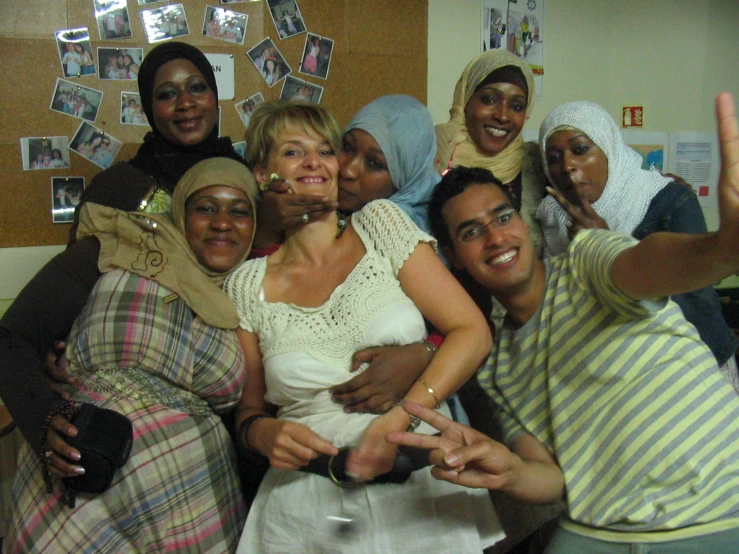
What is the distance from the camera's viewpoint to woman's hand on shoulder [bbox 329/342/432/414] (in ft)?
3.71

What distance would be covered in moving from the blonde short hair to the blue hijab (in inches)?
4.2

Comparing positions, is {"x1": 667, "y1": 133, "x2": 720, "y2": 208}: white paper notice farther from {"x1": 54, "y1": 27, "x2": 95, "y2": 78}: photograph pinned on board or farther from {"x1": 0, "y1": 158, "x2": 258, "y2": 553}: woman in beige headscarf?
{"x1": 54, "y1": 27, "x2": 95, "y2": 78}: photograph pinned on board

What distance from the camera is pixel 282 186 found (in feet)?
4.44

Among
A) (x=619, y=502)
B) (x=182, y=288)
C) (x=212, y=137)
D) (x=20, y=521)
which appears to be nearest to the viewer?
(x=619, y=502)

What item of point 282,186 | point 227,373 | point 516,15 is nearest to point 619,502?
point 227,373

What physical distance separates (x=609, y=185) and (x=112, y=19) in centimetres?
175

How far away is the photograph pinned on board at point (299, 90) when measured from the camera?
2.19 meters

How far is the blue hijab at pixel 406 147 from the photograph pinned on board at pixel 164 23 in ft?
3.15

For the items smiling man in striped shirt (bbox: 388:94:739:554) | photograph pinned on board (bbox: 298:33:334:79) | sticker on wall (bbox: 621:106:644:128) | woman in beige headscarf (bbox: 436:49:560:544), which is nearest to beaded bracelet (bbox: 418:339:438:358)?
smiling man in striped shirt (bbox: 388:94:739:554)

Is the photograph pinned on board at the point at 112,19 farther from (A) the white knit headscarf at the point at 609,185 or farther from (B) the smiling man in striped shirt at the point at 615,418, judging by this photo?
(B) the smiling man in striped shirt at the point at 615,418

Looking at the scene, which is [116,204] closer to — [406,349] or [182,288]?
[182,288]

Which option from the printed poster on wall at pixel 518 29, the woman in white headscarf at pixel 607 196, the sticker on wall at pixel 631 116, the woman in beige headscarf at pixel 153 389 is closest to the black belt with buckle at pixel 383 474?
the woman in beige headscarf at pixel 153 389

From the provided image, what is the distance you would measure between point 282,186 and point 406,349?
1.66 feet

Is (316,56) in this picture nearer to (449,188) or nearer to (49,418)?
(449,188)
